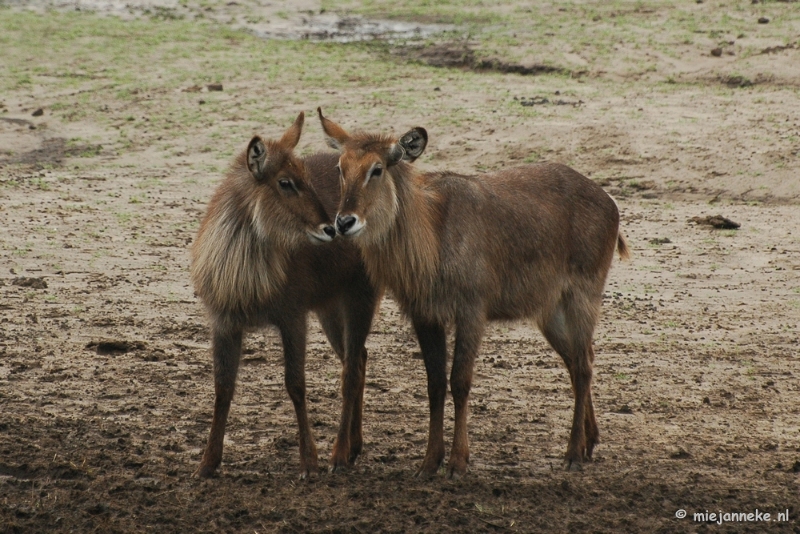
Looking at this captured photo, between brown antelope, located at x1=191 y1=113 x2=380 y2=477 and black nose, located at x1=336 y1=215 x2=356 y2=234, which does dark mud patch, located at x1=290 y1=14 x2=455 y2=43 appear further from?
black nose, located at x1=336 y1=215 x2=356 y2=234

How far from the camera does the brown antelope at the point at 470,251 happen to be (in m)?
5.43

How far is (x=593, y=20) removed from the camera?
49.4 feet

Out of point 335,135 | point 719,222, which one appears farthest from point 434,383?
point 719,222

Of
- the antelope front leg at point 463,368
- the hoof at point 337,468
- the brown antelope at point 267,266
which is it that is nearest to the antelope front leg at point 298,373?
the brown antelope at point 267,266

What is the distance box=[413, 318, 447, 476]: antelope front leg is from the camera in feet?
17.9

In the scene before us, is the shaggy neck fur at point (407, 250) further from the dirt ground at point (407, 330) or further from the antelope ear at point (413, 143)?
the dirt ground at point (407, 330)

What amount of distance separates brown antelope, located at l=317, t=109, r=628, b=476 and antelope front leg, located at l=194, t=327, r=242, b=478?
777 mm

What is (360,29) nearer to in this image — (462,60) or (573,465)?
(462,60)

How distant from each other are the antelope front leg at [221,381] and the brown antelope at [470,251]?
0.78 meters

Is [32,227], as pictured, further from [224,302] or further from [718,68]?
[718,68]

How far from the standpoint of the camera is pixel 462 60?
14.1 meters

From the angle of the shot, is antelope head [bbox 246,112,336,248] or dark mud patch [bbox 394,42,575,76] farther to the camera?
dark mud patch [bbox 394,42,575,76]

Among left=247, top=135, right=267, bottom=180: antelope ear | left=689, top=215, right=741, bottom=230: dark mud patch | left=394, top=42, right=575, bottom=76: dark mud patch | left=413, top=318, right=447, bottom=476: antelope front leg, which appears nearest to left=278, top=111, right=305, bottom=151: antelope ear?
left=247, top=135, right=267, bottom=180: antelope ear

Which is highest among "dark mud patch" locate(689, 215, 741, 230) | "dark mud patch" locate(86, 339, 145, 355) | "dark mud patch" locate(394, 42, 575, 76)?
"dark mud patch" locate(394, 42, 575, 76)
